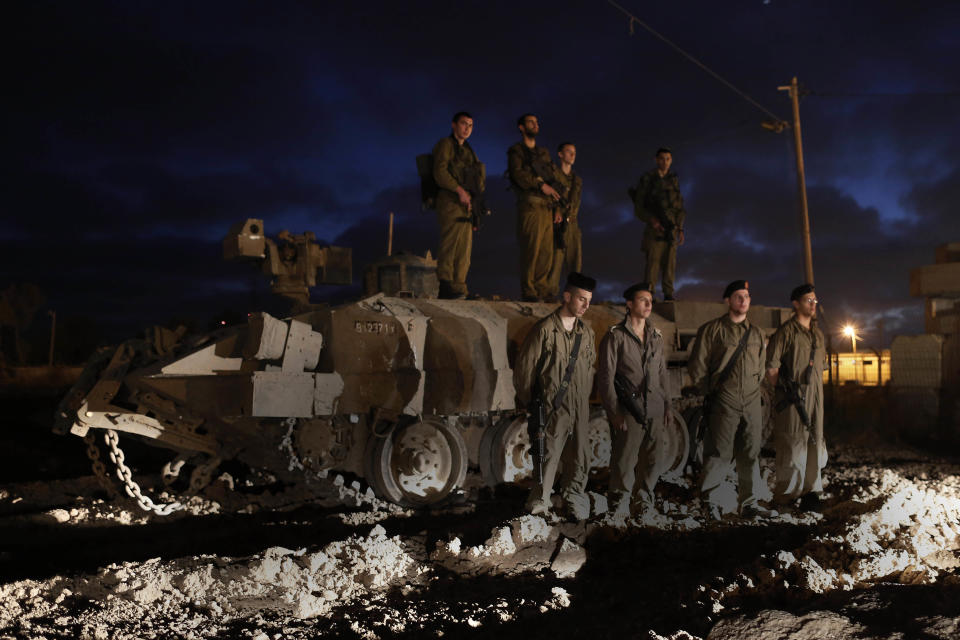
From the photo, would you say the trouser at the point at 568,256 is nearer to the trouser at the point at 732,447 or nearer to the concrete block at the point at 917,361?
the trouser at the point at 732,447

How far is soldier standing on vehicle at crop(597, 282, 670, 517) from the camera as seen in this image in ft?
20.2

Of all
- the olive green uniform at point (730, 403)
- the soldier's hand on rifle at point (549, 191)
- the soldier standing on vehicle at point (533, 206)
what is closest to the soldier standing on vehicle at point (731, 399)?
the olive green uniform at point (730, 403)

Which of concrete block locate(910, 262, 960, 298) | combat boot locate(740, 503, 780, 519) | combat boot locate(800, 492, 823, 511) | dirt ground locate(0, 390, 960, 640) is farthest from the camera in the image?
concrete block locate(910, 262, 960, 298)

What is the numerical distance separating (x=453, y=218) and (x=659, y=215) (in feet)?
10.8

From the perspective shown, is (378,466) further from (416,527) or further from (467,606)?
(467,606)

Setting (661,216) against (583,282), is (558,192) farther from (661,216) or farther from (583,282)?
(583,282)

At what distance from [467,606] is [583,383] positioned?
2.42 m

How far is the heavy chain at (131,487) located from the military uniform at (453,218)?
361 cm

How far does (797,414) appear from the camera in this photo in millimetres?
6930

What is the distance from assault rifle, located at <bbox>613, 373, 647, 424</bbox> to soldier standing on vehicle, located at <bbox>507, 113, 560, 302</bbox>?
3.05 metres

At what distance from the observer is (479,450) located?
7.83 m

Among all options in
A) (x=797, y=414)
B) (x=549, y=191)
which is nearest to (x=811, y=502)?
(x=797, y=414)

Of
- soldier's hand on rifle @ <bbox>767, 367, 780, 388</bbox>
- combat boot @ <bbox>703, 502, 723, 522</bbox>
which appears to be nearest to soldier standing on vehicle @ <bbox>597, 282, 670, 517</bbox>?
combat boot @ <bbox>703, 502, 723, 522</bbox>

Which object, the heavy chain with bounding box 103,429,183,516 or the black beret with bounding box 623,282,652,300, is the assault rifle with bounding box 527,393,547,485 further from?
the heavy chain with bounding box 103,429,183,516
